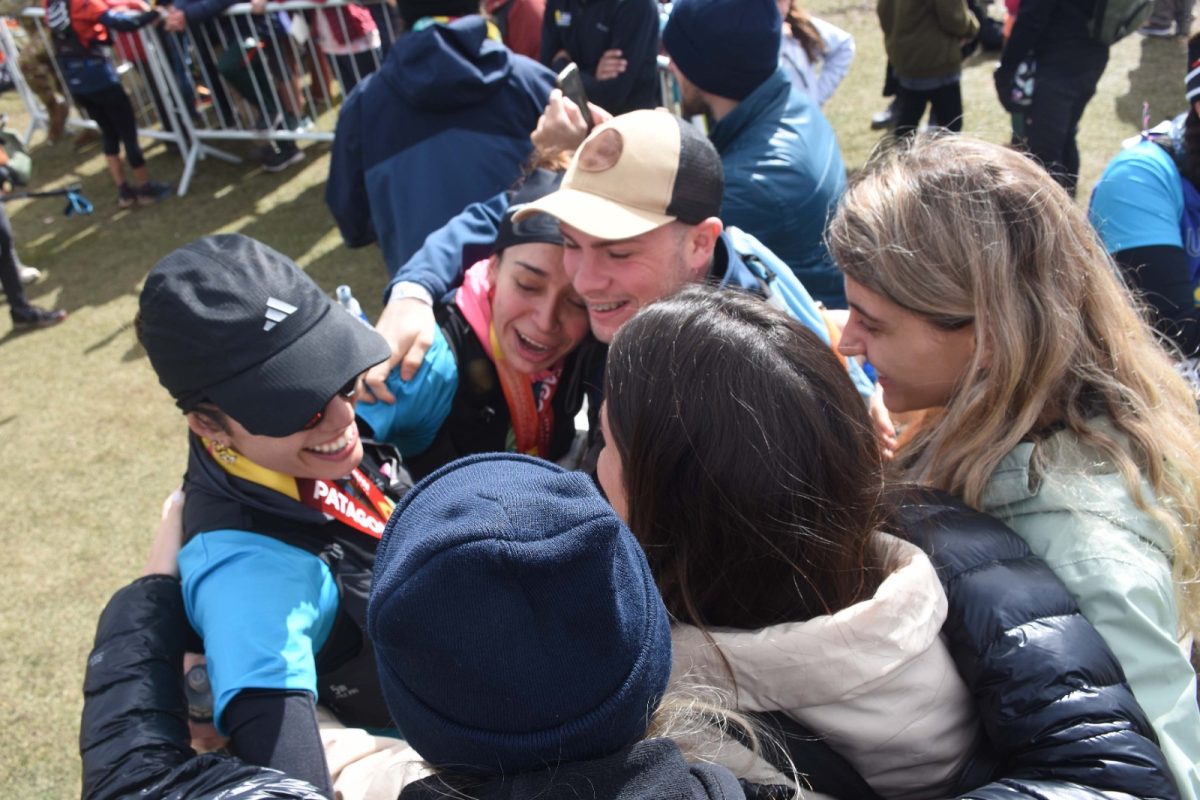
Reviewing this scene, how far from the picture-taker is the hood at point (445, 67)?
3.37 m

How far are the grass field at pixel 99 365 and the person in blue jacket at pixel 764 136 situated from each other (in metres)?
0.78

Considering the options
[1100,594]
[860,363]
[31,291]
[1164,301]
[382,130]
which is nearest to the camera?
[1100,594]

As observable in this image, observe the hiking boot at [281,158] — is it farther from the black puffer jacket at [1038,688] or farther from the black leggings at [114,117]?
the black puffer jacket at [1038,688]

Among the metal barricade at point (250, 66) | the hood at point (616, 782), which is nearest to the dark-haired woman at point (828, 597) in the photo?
the hood at point (616, 782)

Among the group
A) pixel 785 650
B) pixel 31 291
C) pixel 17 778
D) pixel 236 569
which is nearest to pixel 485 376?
pixel 236 569

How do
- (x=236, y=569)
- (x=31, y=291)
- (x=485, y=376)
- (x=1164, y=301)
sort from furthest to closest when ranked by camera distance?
(x=31, y=291)
(x=1164, y=301)
(x=485, y=376)
(x=236, y=569)

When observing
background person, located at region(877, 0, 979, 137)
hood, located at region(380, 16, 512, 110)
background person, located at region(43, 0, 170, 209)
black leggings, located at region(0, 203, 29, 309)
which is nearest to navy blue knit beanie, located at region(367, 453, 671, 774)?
hood, located at region(380, 16, 512, 110)

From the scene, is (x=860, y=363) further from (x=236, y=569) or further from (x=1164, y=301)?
(x=236, y=569)

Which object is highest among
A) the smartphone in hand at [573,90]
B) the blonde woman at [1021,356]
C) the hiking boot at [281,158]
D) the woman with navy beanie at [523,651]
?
the smartphone in hand at [573,90]

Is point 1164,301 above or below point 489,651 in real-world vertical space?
below

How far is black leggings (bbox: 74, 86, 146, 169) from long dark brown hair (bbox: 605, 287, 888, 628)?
741cm

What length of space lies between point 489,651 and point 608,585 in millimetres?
137

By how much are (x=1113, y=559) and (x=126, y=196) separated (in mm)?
8114

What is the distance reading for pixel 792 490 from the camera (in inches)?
52.4
